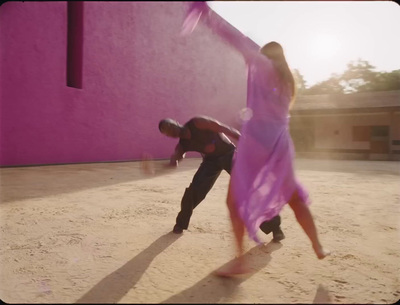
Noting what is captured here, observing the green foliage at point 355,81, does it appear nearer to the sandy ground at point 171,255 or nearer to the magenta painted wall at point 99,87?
the magenta painted wall at point 99,87

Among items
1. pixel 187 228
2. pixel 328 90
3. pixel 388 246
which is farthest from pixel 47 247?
pixel 328 90

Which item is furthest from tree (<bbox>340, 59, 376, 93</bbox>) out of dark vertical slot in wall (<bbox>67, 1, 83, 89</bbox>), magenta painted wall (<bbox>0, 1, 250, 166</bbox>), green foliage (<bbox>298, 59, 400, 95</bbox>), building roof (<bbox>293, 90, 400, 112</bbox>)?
dark vertical slot in wall (<bbox>67, 1, 83, 89</bbox>)

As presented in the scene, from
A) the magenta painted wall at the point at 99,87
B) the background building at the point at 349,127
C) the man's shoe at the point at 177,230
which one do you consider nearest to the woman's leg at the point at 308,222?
the man's shoe at the point at 177,230

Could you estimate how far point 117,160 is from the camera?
10797mm

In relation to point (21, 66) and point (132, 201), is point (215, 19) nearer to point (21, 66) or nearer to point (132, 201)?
point (132, 201)

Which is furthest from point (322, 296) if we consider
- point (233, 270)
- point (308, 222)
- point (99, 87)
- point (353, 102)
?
point (353, 102)

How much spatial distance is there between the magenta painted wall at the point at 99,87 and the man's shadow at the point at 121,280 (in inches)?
181

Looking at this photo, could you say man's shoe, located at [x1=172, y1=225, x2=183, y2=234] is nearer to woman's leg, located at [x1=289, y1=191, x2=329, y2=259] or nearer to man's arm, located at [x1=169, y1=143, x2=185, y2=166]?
man's arm, located at [x1=169, y1=143, x2=185, y2=166]

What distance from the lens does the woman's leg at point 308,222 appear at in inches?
74.0

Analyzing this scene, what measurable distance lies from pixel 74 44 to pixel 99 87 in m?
9.45

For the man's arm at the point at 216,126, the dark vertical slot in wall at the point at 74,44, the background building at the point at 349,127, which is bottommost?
the background building at the point at 349,127

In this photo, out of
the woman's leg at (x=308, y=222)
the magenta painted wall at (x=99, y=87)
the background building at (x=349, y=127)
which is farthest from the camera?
the background building at (x=349, y=127)

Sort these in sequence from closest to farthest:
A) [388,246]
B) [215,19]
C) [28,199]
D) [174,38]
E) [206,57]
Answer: [215,19] → [388,246] → [28,199] → [174,38] → [206,57]

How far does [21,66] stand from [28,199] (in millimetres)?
5110
